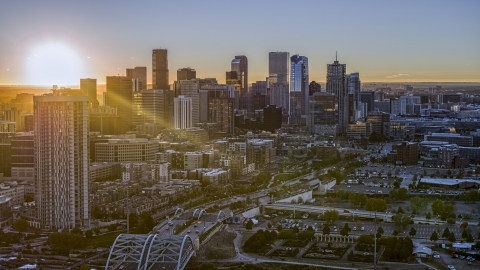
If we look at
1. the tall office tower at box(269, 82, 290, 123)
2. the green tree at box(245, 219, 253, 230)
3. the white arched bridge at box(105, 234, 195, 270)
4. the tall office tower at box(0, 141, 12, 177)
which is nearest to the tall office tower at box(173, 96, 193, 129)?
the tall office tower at box(269, 82, 290, 123)

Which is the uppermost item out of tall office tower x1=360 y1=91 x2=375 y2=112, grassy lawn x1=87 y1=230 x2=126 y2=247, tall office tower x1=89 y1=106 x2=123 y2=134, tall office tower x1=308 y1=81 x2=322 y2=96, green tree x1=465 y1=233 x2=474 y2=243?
tall office tower x1=308 y1=81 x2=322 y2=96

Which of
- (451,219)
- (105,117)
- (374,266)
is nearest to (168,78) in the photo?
(105,117)

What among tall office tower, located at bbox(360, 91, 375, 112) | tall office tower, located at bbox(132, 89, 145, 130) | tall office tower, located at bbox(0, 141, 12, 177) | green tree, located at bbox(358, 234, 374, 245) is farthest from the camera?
tall office tower, located at bbox(360, 91, 375, 112)

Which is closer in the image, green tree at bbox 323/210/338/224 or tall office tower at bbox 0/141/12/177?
green tree at bbox 323/210/338/224

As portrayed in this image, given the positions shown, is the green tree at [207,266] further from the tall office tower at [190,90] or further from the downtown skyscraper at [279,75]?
the downtown skyscraper at [279,75]

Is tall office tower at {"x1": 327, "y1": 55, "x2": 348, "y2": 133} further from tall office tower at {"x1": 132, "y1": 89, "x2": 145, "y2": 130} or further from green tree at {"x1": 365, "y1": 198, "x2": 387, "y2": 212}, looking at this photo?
green tree at {"x1": 365, "y1": 198, "x2": 387, "y2": 212}

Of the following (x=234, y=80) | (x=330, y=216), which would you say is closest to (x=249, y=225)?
(x=330, y=216)

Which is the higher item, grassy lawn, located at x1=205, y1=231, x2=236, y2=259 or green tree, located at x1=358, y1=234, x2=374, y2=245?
green tree, located at x1=358, y1=234, x2=374, y2=245
